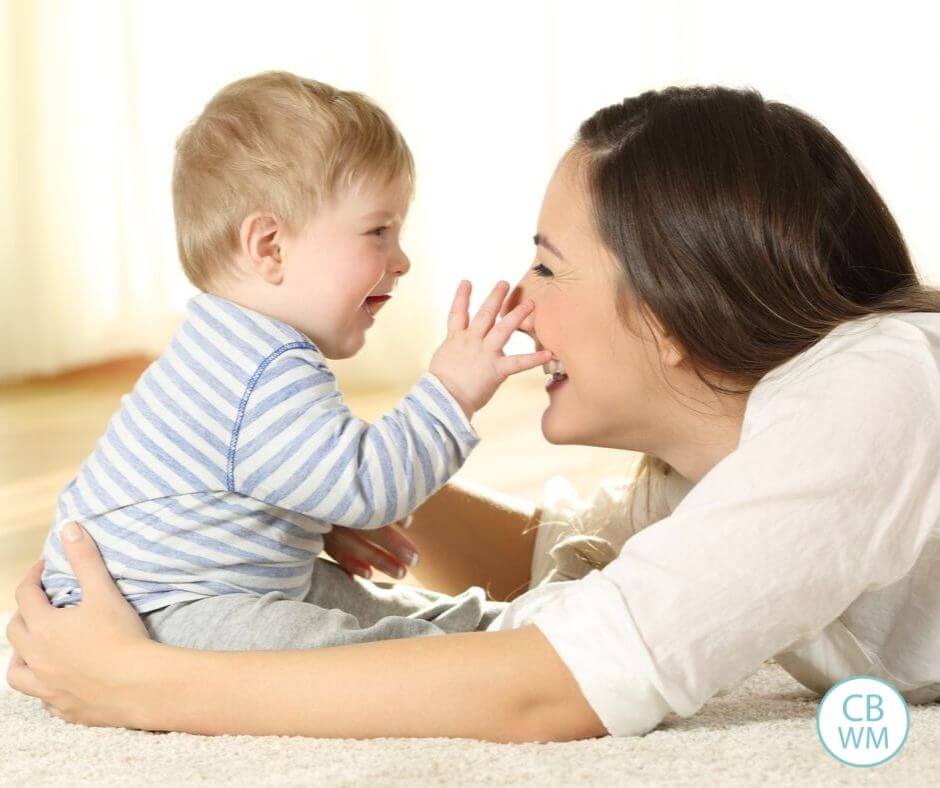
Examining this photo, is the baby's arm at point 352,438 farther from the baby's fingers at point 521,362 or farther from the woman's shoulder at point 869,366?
the woman's shoulder at point 869,366

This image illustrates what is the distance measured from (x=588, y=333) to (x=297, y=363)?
30 cm

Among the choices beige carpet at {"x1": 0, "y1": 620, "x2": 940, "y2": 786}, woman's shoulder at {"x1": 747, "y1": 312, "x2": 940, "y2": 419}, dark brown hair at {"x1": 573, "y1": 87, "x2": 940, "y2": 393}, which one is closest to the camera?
beige carpet at {"x1": 0, "y1": 620, "x2": 940, "y2": 786}

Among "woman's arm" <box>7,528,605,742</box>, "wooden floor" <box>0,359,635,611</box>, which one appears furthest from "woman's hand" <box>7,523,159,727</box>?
"wooden floor" <box>0,359,635,611</box>

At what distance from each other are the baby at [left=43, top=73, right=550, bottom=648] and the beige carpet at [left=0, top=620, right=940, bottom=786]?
0.19 metres

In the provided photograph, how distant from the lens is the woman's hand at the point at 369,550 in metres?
1.60

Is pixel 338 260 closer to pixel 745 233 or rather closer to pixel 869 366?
pixel 745 233

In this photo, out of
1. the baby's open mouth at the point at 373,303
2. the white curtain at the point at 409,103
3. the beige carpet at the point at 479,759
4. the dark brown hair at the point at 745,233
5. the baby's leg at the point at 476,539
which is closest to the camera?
the beige carpet at the point at 479,759

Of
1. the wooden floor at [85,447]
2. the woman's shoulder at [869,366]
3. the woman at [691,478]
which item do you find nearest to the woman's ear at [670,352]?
the woman at [691,478]

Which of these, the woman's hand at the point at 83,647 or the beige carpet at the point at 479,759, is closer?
the beige carpet at the point at 479,759

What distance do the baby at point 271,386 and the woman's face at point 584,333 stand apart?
4cm

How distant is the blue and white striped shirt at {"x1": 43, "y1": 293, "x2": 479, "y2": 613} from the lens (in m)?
1.31

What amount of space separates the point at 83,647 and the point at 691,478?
2.27 feet

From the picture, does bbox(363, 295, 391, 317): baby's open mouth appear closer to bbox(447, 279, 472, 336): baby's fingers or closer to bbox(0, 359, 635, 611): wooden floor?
bbox(447, 279, 472, 336): baby's fingers

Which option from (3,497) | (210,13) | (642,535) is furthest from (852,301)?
(210,13)
